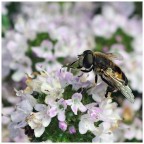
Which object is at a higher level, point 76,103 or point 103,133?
point 76,103

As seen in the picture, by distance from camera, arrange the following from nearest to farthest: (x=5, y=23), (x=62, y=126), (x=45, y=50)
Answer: (x=62, y=126), (x=45, y=50), (x=5, y=23)

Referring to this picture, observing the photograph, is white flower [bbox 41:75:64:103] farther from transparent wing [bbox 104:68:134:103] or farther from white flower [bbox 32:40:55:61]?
white flower [bbox 32:40:55:61]

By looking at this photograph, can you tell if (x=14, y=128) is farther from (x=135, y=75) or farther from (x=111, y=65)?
(x=135, y=75)

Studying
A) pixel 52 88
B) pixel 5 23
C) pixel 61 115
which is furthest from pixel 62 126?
pixel 5 23

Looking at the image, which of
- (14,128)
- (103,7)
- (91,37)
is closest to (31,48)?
(91,37)

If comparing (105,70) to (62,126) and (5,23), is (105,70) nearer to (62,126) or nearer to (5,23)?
(62,126)

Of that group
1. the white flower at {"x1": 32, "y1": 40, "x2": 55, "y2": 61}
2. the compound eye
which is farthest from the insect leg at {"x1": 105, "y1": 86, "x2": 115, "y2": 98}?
the white flower at {"x1": 32, "y1": 40, "x2": 55, "y2": 61}
